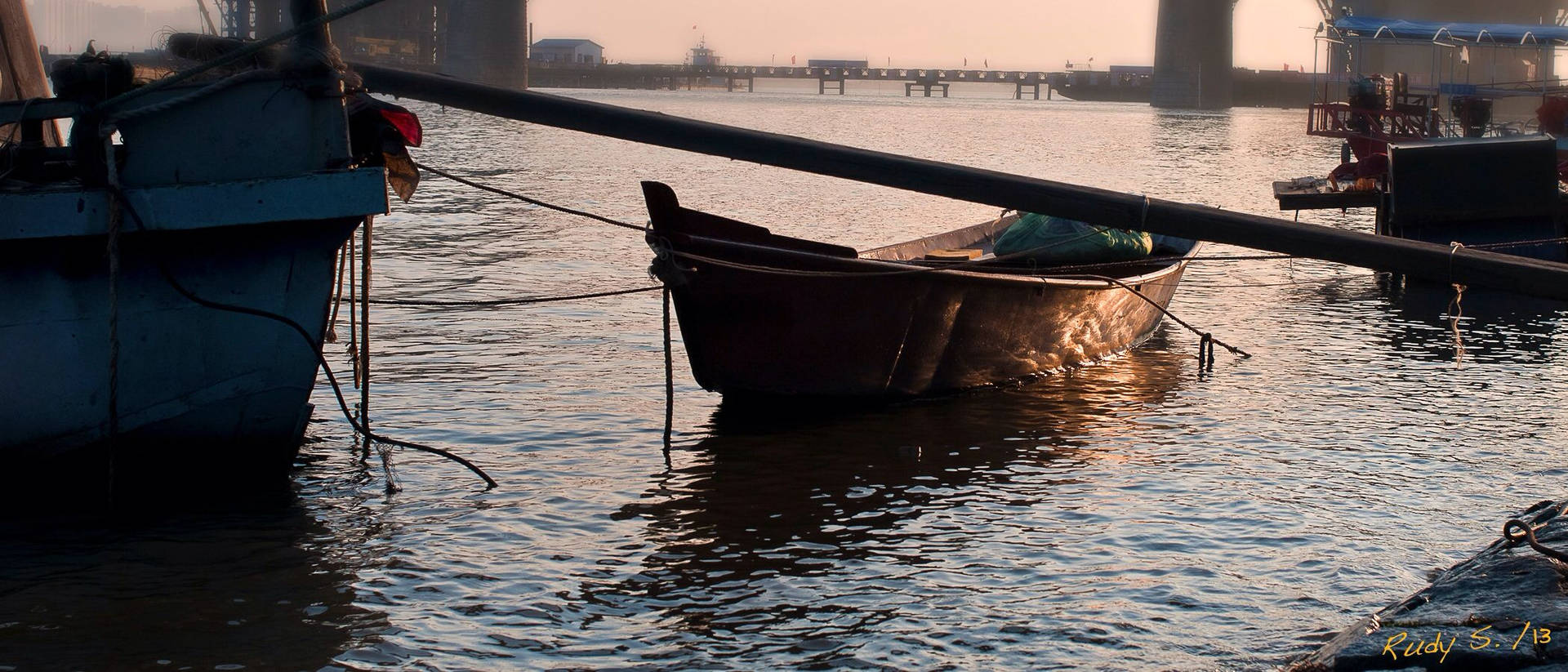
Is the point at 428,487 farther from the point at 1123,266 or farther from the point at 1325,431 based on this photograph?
the point at 1123,266

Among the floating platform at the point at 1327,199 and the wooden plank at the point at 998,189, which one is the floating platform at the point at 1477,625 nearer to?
the wooden plank at the point at 998,189

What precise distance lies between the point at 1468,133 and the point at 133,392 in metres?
32.1

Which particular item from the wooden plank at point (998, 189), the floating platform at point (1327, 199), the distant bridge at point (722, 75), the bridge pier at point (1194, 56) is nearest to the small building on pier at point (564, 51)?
the distant bridge at point (722, 75)

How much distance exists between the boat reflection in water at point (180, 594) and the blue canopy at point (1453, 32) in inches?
1310

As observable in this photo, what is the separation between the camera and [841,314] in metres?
10.3

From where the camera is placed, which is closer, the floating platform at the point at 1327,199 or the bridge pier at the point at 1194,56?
the floating platform at the point at 1327,199

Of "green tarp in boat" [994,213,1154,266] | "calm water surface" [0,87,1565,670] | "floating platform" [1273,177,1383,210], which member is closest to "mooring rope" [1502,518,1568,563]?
"calm water surface" [0,87,1565,670]

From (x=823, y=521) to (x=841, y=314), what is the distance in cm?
232

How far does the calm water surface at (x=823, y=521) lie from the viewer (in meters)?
6.41

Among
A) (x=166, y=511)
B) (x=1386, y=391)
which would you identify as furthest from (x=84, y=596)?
(x=1386, y=391)

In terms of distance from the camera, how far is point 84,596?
6.63m

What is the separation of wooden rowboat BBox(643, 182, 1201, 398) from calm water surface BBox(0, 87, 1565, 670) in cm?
32
